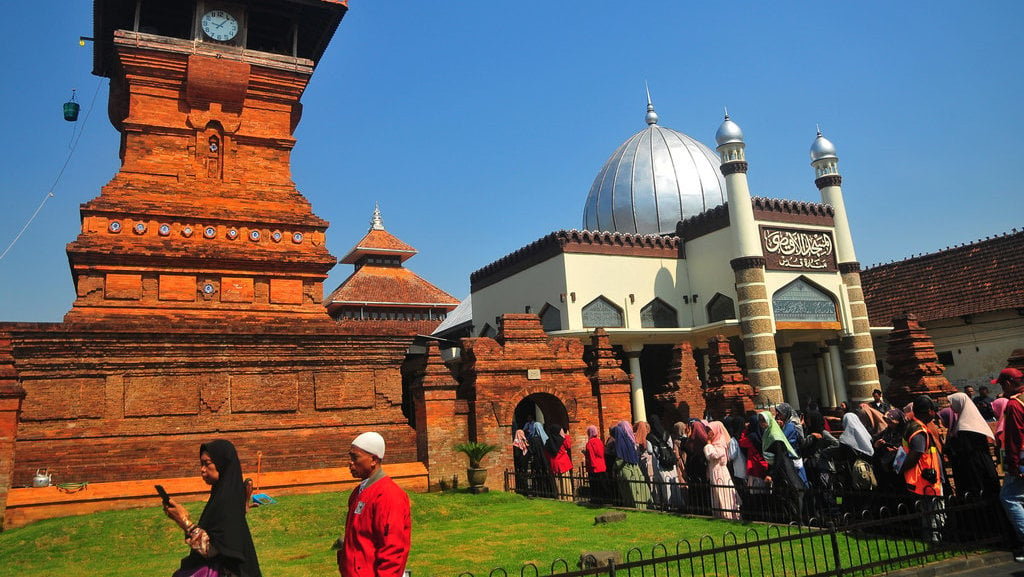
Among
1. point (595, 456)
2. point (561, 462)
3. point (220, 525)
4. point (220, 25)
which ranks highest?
point (220, 25)

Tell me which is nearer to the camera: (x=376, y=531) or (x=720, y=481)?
(x=376, y=531)

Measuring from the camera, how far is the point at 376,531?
12.5 ft

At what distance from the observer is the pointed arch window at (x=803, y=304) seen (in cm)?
2375

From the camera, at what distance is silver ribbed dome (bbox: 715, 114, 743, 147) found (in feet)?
78.9

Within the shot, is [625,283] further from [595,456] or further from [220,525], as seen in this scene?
[220,525]

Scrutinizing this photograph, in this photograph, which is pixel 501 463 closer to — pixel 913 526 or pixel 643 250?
pixel 913 526

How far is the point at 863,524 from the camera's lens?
617 centimetres

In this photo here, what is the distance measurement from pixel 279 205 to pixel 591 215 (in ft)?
52.6

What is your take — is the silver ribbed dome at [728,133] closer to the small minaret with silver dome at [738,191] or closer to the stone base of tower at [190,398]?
the small minaret with silver dome at [738,191]

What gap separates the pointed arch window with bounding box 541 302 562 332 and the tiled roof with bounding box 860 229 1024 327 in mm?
13961

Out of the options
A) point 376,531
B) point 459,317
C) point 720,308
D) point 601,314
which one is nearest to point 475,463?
point 376,531

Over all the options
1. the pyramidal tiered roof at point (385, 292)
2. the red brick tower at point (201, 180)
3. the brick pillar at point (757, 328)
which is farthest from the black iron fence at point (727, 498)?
the pyramidal tiered roof at point (385, 292)

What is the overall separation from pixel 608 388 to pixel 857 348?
1398 cm

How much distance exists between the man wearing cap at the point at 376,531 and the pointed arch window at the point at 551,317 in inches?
736
